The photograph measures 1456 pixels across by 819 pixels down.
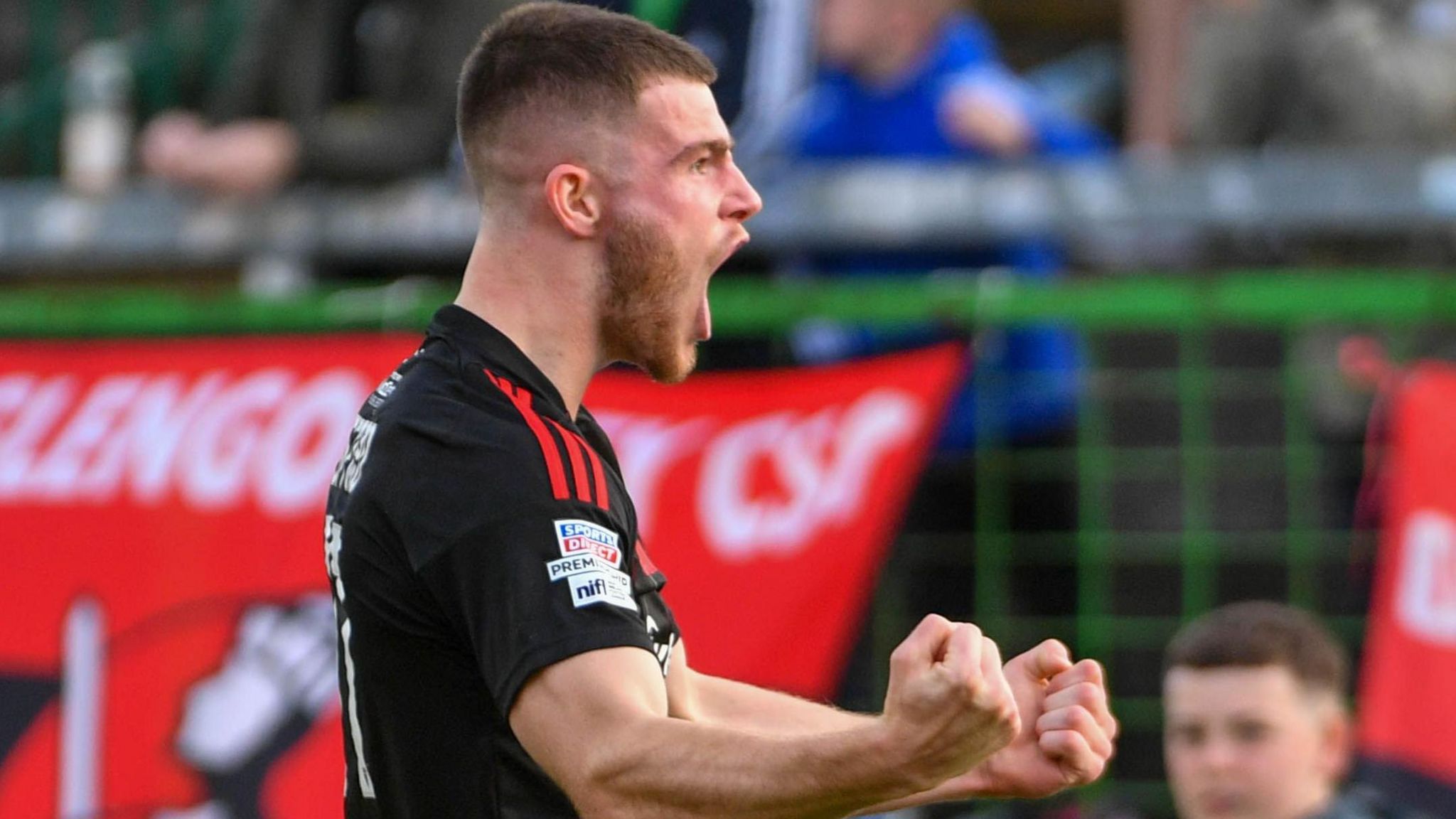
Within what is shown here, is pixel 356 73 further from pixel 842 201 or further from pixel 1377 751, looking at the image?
pixel 1377 751

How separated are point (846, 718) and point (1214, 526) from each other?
3207 millimetres

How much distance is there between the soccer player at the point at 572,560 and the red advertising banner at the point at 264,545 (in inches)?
88.8

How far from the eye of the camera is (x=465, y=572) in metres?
2.83

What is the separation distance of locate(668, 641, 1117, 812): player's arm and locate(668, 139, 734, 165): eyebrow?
76 cm

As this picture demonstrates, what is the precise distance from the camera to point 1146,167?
6.30 metres

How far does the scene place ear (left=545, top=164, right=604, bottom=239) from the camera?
3127 mm

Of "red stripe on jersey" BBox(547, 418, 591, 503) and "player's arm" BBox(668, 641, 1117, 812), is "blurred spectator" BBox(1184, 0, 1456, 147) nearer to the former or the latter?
"player's arm" BBox(668, 641, 1117, 812)

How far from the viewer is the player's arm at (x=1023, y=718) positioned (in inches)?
116

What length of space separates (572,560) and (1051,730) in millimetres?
706

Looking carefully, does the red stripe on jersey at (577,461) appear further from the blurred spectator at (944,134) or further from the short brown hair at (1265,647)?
the blurred spectator at (944,134)

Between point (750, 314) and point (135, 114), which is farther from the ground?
point (135, 114)

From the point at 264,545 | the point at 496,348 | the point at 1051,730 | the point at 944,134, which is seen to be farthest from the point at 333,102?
the point at 1051,730

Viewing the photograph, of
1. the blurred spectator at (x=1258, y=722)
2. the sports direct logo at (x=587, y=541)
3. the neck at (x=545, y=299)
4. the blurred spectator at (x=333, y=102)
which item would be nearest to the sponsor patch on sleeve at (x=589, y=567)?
the sports direct logo at (x=587, y=541)

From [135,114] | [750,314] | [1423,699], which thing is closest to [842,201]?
[750,314]
